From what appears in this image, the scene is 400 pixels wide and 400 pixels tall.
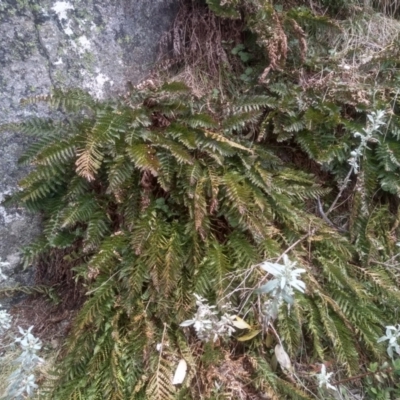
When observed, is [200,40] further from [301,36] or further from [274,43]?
[301,36]

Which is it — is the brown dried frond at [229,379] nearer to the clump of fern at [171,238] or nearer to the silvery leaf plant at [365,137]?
the clump of fern at [171,238]

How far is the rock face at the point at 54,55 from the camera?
2986 mm

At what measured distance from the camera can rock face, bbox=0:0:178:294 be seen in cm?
299

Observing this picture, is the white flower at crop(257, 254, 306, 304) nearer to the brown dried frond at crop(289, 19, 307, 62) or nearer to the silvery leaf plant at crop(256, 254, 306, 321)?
the silvery leaf plant at crop(256, 254, 306, 321)

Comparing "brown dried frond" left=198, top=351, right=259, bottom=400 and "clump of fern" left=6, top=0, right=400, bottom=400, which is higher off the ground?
"clump of fern" left=6, top=0, right=400, bottom=400

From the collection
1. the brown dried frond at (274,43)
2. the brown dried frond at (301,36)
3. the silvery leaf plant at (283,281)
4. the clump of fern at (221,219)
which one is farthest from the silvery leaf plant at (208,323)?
the brown dried frond at (301,36)

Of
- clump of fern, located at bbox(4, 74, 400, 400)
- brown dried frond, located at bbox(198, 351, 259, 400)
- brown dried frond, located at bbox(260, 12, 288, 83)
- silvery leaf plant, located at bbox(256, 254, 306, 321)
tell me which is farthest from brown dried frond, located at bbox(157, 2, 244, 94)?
brown dried frond, located at bbox(198, 351, 259, 400)

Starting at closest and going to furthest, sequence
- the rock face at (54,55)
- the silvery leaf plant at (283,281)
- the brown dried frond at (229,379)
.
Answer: the silvery leaf plant at (283,281) → the brown dried frond at (229,379) → the rock face at (54,55)

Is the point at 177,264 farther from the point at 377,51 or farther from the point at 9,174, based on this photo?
the point at 377,51

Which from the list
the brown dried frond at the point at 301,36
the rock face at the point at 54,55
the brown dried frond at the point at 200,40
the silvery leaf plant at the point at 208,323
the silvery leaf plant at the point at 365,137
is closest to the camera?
the silvery leaf plant at the point at 208,323

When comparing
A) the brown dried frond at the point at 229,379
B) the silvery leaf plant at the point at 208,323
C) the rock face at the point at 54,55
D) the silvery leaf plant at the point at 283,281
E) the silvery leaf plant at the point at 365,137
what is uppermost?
the rock face at the point at 54,55

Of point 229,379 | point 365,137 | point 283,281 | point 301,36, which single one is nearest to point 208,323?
point 229,379

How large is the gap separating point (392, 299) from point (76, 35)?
298 cm

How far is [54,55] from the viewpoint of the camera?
3.08 meters
